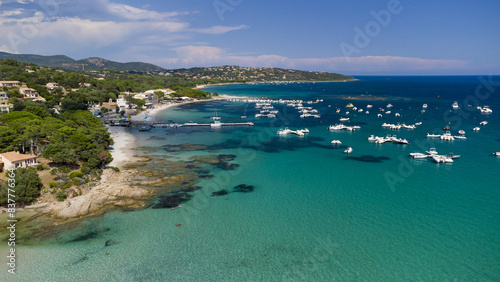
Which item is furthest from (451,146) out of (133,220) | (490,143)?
(133,220)

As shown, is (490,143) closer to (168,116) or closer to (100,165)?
(100,165)

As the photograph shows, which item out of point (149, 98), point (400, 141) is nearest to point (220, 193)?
point (400, 141)

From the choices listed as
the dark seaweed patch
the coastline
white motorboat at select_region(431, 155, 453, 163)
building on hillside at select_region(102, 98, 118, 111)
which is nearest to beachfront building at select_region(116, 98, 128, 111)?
building on hillside at select_region(102, 98, 118, 111)

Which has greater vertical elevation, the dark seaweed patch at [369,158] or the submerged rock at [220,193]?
the dark seaweed patch at [369,158]

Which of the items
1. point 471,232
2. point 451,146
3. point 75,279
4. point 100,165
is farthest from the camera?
point 451,146

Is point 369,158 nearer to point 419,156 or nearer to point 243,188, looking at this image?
point 419,156

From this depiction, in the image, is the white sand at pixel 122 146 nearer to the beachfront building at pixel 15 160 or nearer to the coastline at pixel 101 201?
the coastline at pixel 101 201

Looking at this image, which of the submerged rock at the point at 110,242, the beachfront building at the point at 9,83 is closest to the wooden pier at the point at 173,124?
the beachfront building at the point at 9,83

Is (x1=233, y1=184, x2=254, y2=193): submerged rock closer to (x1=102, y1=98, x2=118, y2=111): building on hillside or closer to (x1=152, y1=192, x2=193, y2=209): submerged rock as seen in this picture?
(x1=152, y1=192, x2=193, y2=209): submerged rock
